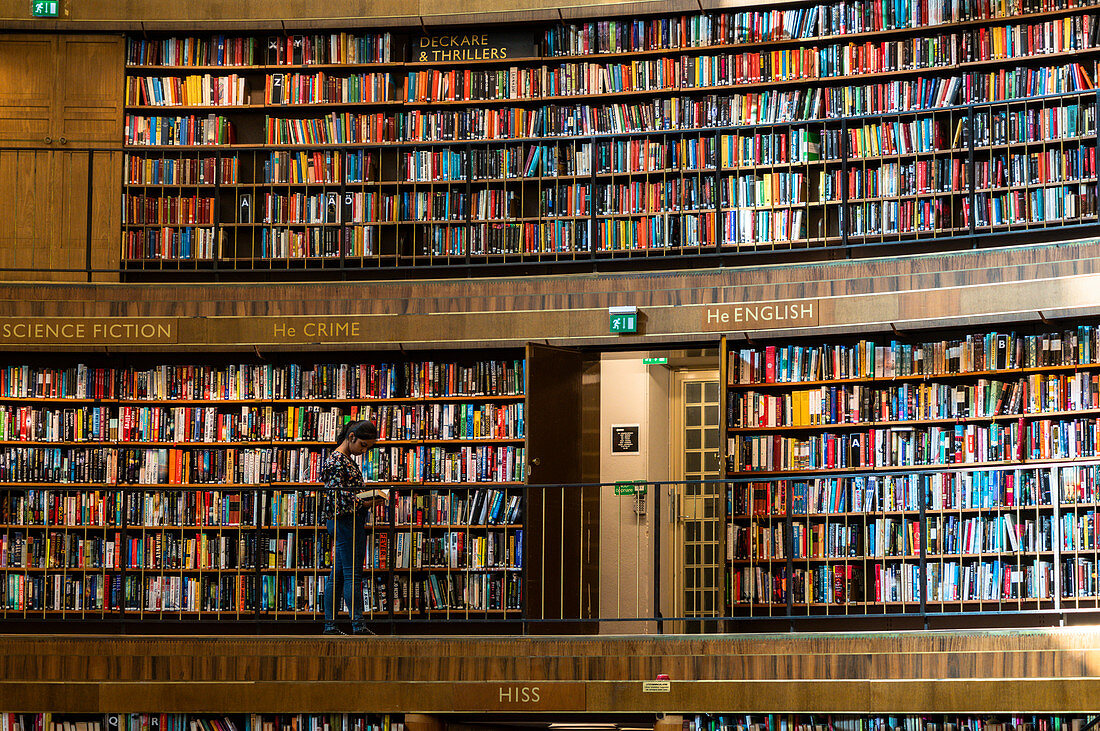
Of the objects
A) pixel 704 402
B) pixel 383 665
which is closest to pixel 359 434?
pixel 383 665

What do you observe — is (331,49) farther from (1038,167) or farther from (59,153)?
(1038,167)

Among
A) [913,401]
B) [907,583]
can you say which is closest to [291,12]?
[913,401]

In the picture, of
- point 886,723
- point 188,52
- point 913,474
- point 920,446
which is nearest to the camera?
point 886,723

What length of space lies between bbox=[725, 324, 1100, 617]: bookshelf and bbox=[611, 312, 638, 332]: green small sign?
22.4 inches

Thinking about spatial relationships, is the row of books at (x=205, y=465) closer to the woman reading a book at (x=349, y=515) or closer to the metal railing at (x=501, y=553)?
the metal railing at (x=501, y=553)

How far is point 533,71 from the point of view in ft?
27.6

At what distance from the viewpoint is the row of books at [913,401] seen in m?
7.09

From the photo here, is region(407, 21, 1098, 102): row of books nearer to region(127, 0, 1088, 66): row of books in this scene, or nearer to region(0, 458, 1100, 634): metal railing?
region(127, 0, 1088, 66): row of books

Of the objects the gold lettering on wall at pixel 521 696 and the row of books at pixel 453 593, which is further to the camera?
the row of books at pixel 453 593

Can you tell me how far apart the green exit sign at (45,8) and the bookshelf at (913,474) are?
441 cm

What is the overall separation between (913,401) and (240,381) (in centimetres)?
359

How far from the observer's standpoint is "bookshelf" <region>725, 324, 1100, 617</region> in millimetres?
7043

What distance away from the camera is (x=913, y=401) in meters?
7.38

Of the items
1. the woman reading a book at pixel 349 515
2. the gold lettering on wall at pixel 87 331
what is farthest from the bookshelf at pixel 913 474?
the gold lettering on wall at pixel 87 331
